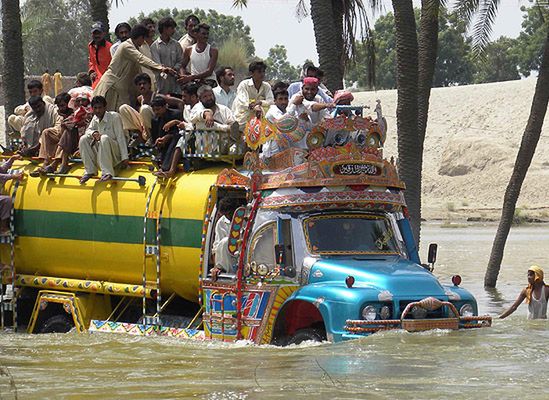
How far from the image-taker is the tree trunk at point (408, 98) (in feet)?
81.7

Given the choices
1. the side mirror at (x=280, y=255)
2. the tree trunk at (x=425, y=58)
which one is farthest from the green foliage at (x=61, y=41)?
the side mirror at (x=280, y=255)

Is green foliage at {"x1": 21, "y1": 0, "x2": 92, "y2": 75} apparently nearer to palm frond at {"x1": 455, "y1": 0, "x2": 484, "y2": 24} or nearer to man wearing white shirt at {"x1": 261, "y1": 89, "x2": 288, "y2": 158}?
palm frond at {"x1": 455, "y1": 0, "x2": 484, "y2": 24}

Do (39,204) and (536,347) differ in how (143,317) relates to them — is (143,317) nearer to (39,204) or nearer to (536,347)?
(39,204)

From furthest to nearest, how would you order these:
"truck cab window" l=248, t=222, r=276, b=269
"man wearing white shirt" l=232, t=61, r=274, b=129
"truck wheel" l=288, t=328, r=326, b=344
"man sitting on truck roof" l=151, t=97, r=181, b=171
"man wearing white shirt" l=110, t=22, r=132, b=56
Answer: "man wearing white shirt" l=110, t=22, r=132, b=56 → "man wearing white shirt" l=232, t=61, r=274, b=129 → "man sitting on truck roof" l=151, t=97, r=181, b=171 → "truck cab window" l=248, t=222, r=276, b=269 → "truck wheel" l=288, t=328, r=326, b=344

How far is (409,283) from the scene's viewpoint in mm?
14969

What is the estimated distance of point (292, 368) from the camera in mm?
14430

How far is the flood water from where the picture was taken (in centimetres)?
1342

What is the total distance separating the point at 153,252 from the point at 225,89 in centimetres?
287

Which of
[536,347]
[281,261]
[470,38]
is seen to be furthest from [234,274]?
[470,38]

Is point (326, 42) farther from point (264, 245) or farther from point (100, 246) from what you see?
point (264, 245)

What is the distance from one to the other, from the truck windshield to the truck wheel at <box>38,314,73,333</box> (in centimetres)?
469

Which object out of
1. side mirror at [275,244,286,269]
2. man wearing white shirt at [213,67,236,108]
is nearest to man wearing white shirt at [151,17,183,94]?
man wearing white shirt at [213,67,236,108]

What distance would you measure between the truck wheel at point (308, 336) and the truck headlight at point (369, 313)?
85cm

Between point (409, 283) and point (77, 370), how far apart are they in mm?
3893
